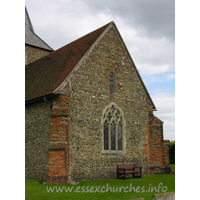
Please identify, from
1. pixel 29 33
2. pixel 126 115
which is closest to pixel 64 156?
pixel 126 115

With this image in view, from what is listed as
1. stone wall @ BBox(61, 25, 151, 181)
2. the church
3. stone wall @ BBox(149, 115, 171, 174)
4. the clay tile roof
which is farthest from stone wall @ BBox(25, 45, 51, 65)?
stone wall @ BBox(149, 115, 171, 174)

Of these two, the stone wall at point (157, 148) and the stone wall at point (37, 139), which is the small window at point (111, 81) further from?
the stone wall at point (37, 139)

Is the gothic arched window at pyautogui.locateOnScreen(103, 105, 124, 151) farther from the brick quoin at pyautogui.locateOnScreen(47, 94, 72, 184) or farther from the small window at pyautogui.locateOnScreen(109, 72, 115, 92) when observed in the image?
the brick quoin at pyautogui.locateOnScreen(47, 94, 72, 184)

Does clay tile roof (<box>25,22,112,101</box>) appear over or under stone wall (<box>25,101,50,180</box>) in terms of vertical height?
over

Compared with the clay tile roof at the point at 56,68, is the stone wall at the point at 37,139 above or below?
below

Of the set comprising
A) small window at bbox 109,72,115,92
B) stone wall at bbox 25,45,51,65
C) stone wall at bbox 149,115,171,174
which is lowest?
stone wall at bbox 149,115,171,174

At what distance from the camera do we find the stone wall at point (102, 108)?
50.3ft

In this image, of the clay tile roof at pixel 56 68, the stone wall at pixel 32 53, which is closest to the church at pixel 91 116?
the clay tile roof at pixel 56 68

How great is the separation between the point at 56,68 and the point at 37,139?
5.35 metres

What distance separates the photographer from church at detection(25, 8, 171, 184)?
48.3ft

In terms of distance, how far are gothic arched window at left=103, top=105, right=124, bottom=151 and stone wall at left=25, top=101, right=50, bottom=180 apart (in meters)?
3.69

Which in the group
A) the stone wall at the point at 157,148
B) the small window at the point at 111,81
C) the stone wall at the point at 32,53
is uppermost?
the stone wall at the point at 32,53

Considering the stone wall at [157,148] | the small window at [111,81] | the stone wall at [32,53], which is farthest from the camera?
the stone wall at [32,53]

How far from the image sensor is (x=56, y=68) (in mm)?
18719
